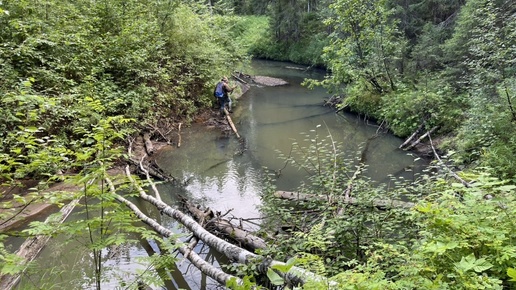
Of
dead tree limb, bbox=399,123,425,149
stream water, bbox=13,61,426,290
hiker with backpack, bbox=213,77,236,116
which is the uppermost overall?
hiker with backpack, bbox=213,77,236,116

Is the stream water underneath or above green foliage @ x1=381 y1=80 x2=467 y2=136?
underneath

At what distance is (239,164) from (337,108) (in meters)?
7.67

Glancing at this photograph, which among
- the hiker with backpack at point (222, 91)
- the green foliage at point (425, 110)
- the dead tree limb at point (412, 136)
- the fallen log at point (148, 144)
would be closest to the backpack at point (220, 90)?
the hiker with backpack at point (222, 91)

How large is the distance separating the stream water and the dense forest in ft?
2.11

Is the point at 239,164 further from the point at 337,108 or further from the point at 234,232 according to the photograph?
the point at 337,108

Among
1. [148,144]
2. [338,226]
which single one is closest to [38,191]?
[338,226]

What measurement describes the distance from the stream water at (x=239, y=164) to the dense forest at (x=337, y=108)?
0.64 metres

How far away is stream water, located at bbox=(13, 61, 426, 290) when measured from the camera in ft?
16.6

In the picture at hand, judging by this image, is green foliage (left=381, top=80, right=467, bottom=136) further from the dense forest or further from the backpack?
the backpack

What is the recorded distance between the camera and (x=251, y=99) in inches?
719

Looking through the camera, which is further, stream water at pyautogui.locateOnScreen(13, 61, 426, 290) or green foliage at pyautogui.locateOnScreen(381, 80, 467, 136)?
green foliage at pyautogui.locateOnScreen(381, 80, 467, 136)

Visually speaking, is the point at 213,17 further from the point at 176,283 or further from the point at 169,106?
the point at 176,283

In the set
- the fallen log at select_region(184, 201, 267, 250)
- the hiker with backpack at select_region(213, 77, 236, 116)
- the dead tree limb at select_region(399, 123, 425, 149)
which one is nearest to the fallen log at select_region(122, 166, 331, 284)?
the fallen log at select_region(184, 201, 267, 250)

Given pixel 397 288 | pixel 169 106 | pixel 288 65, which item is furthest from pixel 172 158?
pixel 288 65
